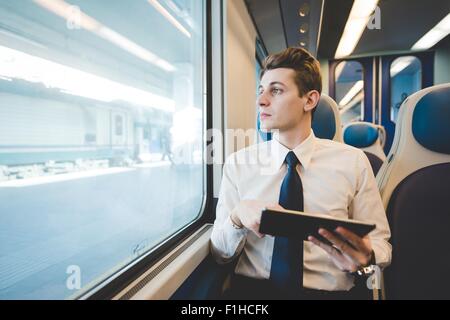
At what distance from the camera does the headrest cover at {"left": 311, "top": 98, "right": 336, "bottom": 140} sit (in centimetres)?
158

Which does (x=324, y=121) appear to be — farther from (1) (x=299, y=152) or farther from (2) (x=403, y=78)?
(2) (x=403, y=78)

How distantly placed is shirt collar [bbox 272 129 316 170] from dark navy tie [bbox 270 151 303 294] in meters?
0.08

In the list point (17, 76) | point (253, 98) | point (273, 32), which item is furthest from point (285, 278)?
point (273, 32)

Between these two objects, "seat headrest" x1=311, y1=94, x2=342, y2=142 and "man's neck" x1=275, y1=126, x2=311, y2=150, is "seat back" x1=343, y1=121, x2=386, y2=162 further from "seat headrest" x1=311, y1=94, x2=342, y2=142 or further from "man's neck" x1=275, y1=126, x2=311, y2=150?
"man's neck" x1=275, y1=126, x2=311, y2=150

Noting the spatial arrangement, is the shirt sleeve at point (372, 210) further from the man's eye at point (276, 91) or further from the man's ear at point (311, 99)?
the man's eye at point (276, 91)

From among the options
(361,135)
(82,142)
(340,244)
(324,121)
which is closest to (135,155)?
(82,142)

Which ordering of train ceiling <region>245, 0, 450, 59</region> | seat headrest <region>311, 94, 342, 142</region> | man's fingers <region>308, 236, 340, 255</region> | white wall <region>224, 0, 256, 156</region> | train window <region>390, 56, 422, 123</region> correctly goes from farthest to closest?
train window <region>390, 56, 422, 123</region>
train ceiling <region>245, 0, 450, 59</region>
white wall <region>224, 0, 256, 156</region>
seat headrest <region>311, 94, 342, 142</region>
man's fingers <region>308, 236, 340, 255</region>

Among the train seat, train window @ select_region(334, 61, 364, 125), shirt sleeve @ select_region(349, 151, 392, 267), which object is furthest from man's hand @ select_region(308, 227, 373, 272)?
train window @ select_region(334, 61, 364, 125)

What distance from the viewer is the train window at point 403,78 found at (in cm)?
484

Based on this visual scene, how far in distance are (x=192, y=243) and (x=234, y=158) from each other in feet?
1.44

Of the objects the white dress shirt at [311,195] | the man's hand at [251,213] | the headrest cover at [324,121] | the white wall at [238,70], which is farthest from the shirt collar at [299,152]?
the white wall at [238,70]

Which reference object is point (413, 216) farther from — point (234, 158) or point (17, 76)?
point (17, 76)

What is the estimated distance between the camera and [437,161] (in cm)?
103

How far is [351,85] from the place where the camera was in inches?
219
